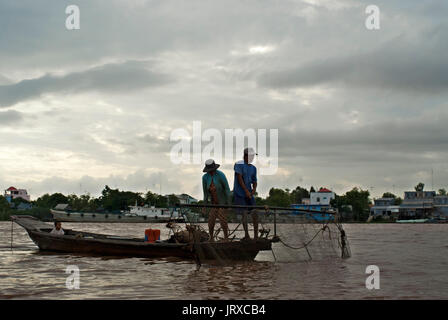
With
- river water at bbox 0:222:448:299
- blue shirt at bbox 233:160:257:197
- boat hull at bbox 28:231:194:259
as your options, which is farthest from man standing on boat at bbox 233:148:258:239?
boat hull at bbox 28:231:194:259

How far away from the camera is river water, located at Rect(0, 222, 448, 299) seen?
6.97 meters

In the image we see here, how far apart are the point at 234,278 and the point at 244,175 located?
283 centimetres

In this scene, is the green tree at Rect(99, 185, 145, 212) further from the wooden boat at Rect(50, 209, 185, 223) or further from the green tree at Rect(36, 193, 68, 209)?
the wooden boat at Rect(50, 209, 185, 223)

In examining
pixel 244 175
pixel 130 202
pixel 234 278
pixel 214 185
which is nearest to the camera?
pixel 234 278

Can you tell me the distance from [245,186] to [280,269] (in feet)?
6.45

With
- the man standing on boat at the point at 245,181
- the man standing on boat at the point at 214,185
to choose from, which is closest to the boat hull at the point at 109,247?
the man standing on boat at the point at 214,185

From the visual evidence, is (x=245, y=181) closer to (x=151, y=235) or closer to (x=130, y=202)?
(x=151, y=235)

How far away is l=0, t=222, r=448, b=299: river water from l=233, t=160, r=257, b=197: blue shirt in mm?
1127

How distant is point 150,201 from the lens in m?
115

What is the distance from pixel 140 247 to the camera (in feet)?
39.7

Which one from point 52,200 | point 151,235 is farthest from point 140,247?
point 52,200
